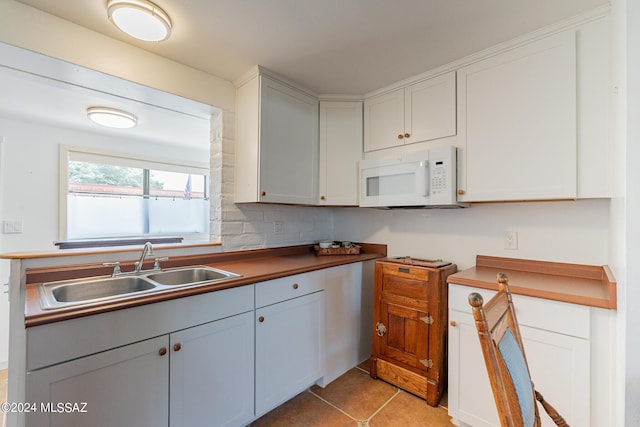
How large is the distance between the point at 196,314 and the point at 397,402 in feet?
4.57

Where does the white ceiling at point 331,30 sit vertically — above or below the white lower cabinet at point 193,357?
above

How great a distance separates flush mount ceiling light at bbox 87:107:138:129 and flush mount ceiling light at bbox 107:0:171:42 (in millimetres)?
1353

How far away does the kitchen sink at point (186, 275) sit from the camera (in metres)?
1.69

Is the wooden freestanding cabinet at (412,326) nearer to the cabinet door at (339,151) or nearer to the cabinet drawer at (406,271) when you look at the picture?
the cabinet drawer at (406,271)

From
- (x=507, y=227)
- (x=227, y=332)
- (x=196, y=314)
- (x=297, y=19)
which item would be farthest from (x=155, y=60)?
(x=507, y=227)

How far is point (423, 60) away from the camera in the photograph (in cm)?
182

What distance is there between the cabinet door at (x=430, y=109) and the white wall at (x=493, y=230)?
59 centimetres

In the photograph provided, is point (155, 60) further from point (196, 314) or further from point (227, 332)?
point (227, 332)

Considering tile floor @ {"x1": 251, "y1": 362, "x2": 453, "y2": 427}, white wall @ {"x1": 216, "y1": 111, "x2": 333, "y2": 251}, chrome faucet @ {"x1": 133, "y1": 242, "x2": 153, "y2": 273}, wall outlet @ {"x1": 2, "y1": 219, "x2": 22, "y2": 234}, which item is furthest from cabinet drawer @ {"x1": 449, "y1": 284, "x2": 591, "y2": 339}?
wall outlet @ {"x1": 2, "y1": 219, "x2": 22, "y2": 234}

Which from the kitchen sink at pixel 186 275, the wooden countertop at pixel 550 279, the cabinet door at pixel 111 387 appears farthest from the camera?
the kitchen sink at pixel 186 275

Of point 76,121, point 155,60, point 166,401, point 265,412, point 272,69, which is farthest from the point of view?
point 76,121

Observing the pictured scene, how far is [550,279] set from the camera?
157 cm

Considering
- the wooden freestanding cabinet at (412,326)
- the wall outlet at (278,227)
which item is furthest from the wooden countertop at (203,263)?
the wooden freestanding cabinet at (412,326)

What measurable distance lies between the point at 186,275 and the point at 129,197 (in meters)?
2.60
